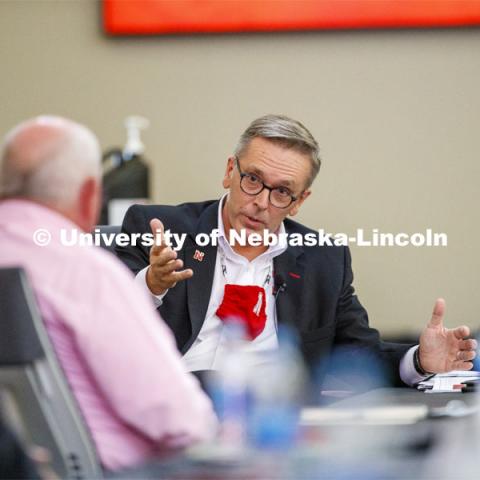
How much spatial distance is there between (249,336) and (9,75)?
6.30ft

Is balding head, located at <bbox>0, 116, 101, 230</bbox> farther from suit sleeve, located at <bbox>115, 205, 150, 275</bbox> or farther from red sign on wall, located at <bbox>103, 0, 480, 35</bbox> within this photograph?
red sign on wall, located at <bbox>103, 0, 480, 35</bbox>

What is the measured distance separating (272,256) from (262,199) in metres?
0.18

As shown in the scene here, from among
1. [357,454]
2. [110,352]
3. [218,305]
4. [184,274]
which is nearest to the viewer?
[357,454]

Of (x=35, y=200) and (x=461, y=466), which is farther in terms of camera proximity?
(x=35, y=200)

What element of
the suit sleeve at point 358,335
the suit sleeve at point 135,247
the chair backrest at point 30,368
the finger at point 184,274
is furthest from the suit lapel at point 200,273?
the chair backrest at point 30,368

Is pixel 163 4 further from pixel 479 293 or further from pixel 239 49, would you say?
pixel 479 293

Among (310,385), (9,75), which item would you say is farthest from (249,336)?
(9,75)

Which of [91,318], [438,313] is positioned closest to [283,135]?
[438,313]

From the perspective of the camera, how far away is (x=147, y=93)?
12.5 ft

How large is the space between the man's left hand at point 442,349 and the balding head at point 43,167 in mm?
1067

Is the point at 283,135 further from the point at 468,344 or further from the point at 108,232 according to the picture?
the point at 468,344

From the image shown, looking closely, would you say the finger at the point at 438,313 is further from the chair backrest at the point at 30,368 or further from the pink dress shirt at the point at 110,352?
the chair backrest at the point at 30,368

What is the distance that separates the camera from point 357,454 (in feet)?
3.94

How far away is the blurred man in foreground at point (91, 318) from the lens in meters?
1.31
